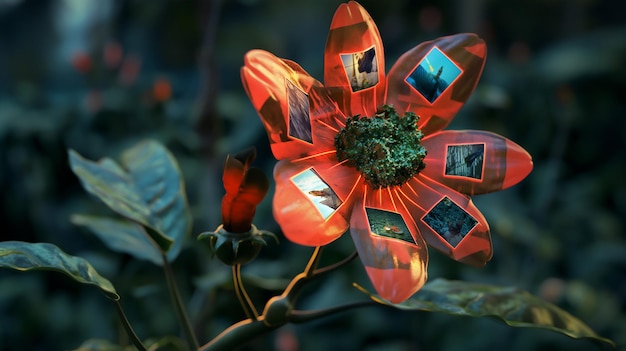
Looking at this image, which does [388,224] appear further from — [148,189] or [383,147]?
[148,189]

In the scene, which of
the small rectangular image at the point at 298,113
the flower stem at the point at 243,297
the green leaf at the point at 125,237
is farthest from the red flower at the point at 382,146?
the green leaf at the point at 125,237

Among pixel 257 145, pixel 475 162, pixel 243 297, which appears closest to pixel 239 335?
pixel 243 297

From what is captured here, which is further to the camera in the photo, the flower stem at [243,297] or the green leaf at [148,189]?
the green leaf at [148,189]

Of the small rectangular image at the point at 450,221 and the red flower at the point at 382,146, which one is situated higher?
the red flower at the point at 382,146

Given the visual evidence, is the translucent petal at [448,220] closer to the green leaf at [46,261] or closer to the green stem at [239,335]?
the green stem at [239,335]

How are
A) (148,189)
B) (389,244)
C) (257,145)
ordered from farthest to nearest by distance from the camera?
(257,145)
(148,189)
(389,244)

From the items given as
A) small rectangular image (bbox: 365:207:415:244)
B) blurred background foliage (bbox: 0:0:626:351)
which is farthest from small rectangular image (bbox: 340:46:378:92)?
blurred background foliage (bbox: 0:0:626:351)

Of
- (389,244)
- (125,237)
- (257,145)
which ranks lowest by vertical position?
(257,145)
